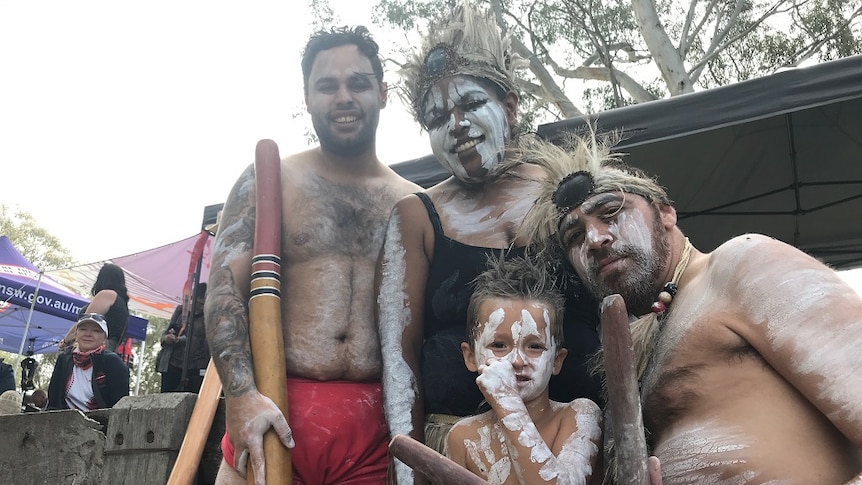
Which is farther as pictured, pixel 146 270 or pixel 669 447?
pixel 146 270

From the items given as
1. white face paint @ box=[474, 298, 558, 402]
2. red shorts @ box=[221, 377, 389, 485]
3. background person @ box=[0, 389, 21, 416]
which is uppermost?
white face paint @ box=[474, 298, 558, 402]

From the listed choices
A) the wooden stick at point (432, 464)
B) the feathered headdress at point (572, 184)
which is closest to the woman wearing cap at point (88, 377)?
the feathered headdress at point (572, 184)

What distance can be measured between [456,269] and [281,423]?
2.78ft

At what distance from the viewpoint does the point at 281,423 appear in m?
2.46

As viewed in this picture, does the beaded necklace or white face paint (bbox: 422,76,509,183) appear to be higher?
white face paint (bbox: 422,76,509,183)

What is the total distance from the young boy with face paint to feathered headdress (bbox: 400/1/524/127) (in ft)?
2.81

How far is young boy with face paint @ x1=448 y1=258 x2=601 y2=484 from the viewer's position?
2.04 metres

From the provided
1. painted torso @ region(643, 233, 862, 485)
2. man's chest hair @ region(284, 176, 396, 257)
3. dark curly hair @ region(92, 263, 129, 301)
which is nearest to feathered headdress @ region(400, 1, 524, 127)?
man's chest hair @ region(284, 176, 396, 257)

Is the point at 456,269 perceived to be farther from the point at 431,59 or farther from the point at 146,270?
the point at 146,270

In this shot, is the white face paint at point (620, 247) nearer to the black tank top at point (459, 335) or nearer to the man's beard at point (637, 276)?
the man's beard at point (637, 276)

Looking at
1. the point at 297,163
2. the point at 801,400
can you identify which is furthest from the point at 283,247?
the point at 801,400

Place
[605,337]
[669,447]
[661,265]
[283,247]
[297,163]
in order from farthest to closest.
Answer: [297,163] < [283,247] < [661,265] < [669,447] < [605,337]

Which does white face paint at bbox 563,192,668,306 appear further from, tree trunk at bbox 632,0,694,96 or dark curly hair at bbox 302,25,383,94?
tree trunk at bbox 632,0,694,96

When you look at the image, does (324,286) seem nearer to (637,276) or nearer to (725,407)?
(637,276)
